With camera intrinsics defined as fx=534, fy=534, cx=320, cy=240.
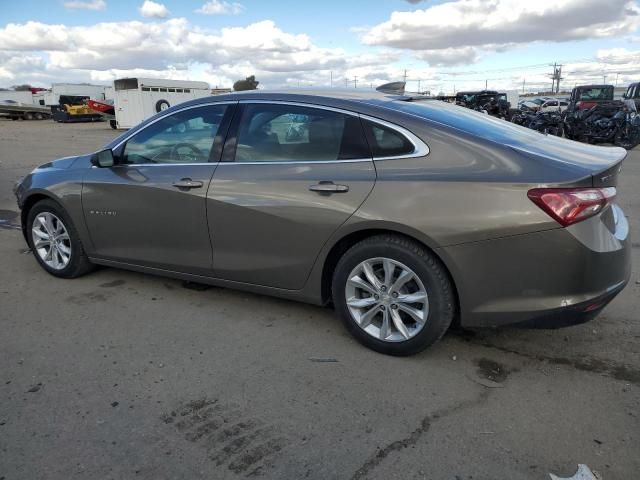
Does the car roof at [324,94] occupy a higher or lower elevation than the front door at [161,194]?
higher

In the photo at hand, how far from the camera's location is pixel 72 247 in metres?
4.67

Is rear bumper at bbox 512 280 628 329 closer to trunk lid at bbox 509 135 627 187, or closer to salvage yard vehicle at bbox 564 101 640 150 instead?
trunk lid at bbox 509 135 627 187

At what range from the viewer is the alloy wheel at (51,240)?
4750 millimetres

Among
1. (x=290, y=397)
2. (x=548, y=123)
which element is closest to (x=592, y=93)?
(x=548, y=123)

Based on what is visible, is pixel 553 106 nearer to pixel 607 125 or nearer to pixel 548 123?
pixel 548 123

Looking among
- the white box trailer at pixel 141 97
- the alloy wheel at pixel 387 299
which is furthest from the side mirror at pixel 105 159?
the white box trailer at pixel 141 97

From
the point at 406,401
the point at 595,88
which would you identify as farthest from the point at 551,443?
the point at 595,88

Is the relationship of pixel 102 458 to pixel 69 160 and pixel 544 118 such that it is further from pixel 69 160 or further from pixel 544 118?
pixel 544 118

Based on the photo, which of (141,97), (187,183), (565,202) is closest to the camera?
(565,202)

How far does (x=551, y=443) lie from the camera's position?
252cm

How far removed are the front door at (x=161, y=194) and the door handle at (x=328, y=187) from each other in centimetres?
86

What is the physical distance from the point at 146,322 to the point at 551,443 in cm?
277

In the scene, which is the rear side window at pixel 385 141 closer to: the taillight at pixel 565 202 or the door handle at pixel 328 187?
the door handle at pixel 328 187

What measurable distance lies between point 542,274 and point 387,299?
90 cm
